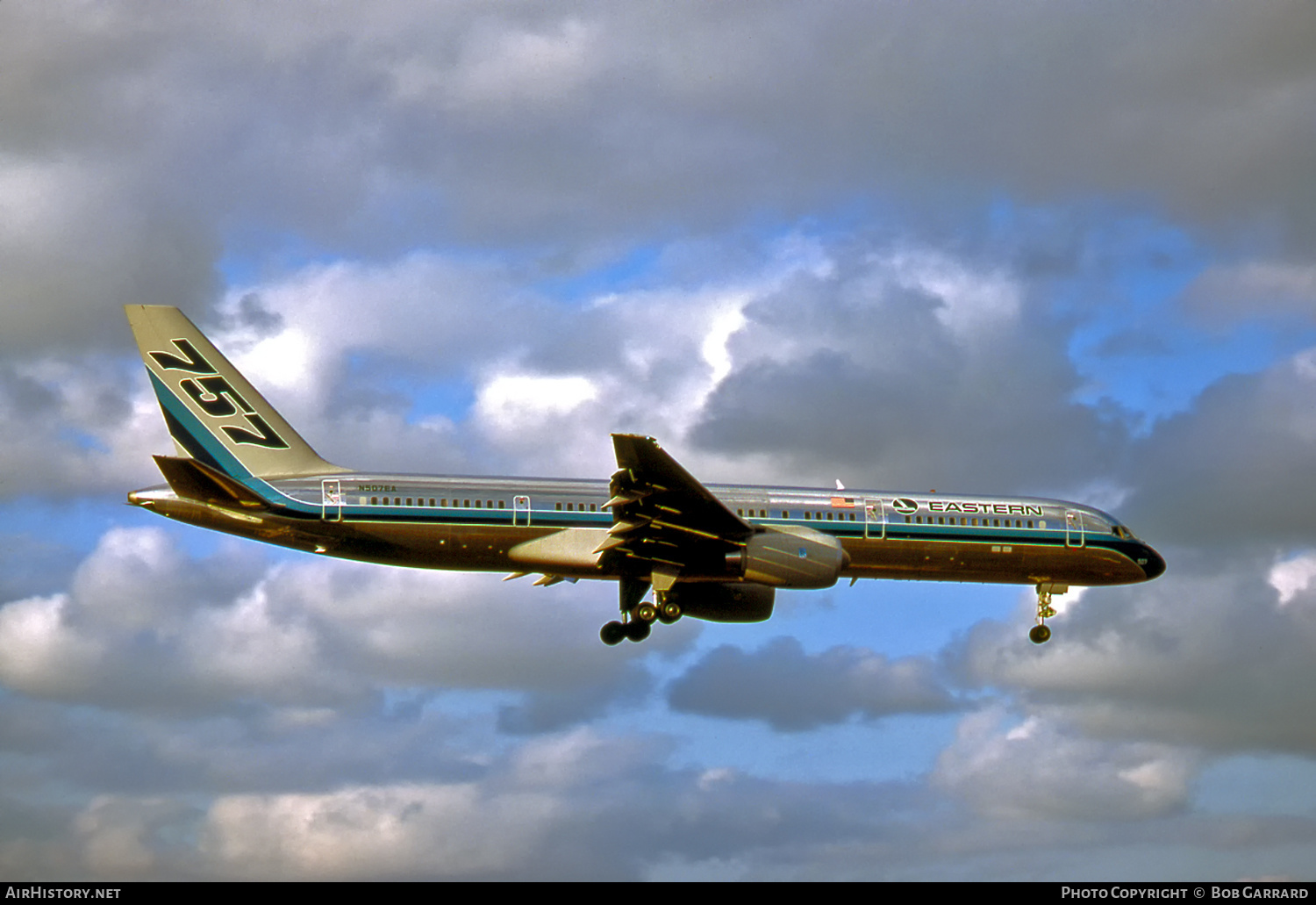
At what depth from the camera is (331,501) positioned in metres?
44.6

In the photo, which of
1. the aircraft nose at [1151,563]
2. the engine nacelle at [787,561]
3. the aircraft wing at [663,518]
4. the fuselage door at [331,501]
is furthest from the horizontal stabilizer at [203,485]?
the aircraft nose at [1151,563]

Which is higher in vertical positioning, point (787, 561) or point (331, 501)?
point (331, 501)

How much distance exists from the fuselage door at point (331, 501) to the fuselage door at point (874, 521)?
15957 mm

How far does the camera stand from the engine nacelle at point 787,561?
4553 cm

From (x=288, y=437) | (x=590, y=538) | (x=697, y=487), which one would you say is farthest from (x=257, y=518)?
(x=697, y=487)

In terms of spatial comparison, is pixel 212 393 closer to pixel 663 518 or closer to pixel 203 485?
pixel 203 485

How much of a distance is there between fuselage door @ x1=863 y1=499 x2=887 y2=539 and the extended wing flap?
172 inches

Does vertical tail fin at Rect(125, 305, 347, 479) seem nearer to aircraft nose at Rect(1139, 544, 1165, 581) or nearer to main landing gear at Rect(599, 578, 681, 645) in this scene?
main landing gear at Rect(599, 578, 681, 645)

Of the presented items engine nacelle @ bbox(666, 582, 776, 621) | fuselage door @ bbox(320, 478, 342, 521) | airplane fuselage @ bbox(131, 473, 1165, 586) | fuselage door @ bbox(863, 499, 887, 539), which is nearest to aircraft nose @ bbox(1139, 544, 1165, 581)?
airplane fuselage @ bbox(131, 473, 1165, 586)

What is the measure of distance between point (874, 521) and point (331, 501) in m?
16.5

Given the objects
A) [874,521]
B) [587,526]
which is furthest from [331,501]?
[874,521]

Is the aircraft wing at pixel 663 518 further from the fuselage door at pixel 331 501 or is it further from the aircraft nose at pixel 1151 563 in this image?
the aircraft nose at pixel 1151 563

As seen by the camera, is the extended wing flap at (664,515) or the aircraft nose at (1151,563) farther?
the aircraft nose at (1151,563)
